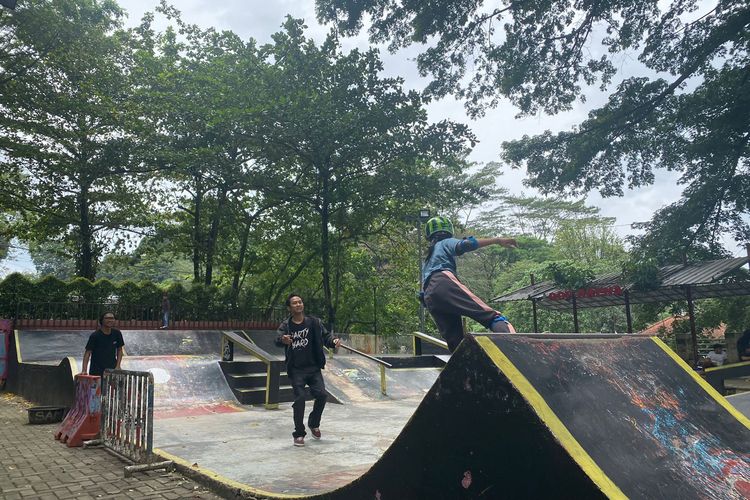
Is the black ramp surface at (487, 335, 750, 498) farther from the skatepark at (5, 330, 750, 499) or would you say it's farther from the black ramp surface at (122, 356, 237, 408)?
the black ramp surface at (122, 356, 237, 408)

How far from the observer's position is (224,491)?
3.73 meters

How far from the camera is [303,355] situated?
543cm

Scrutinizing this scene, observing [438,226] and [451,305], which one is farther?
[438,226]

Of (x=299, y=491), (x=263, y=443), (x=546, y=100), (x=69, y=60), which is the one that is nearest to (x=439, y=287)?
(x=299, y=491)

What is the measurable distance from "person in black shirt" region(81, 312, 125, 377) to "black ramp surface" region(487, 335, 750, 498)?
18.9 feet

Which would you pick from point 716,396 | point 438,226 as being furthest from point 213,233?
point 716,396

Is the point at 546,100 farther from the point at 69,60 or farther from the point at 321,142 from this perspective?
the point at 69,60

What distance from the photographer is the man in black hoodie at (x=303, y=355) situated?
534 centimetres

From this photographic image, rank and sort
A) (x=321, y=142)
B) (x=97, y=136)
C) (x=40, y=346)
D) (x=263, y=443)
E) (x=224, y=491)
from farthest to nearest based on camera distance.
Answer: (x=97, y=136) → (x=321, y=142) → (x=40, y=346) → (x=263, y=443) → (x=224, y=491)

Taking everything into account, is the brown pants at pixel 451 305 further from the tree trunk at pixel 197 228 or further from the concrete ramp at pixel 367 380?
the tree trunk at pixel 197 228

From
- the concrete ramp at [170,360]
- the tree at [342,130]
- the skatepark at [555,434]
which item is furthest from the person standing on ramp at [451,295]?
the tree at [342,130]

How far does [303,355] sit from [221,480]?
1740 millimetres

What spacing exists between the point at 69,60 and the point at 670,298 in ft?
66.3

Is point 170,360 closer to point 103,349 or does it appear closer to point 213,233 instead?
point 103,349
